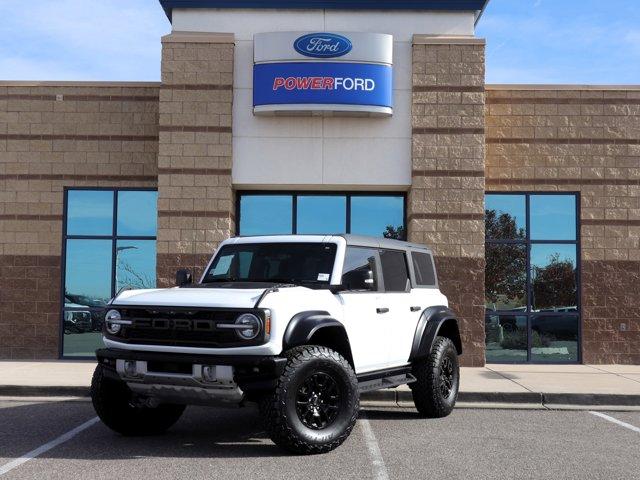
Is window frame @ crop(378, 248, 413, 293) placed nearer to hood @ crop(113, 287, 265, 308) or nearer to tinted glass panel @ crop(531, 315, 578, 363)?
hood @ crop(113, 287, 265, 308)

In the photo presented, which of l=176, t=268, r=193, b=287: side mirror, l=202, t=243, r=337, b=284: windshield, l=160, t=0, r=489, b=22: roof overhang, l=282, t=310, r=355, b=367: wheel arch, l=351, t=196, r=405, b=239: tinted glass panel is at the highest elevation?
l=160, t=0, r=489, b=22: roof overhang

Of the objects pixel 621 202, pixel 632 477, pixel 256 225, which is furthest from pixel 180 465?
pixel 621 202

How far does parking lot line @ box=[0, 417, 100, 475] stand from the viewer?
6.53 metres

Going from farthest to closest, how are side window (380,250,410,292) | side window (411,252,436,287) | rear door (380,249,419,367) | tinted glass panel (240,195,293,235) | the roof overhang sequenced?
1. tinted glass panel (240,195,293,235)
2. the roof overhang
3. side window (411,252,436,287)
4. side window (380,250,410,292)
5. rear door (380,249,419,367)

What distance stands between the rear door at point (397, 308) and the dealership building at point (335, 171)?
553 centimetres

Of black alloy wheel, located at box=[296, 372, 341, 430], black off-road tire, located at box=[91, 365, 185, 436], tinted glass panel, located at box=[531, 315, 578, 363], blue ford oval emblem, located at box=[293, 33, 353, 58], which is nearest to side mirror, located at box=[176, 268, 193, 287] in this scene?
black off-road tire, located at box=[91, 365, 185, 436]

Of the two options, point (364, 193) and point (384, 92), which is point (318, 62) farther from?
point (364, 193)

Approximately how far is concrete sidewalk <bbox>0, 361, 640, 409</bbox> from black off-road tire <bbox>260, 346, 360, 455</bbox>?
3270mm

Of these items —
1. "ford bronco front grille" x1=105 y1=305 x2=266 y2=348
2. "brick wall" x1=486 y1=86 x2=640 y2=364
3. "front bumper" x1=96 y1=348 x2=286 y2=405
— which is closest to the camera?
"front bumper" x1=96 y1=348 x2=286 y2=405

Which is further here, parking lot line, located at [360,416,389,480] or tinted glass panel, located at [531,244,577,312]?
tinted glass panel, located at [531,244,577,312]

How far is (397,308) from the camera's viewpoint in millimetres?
8695

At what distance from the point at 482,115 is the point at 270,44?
4086mm

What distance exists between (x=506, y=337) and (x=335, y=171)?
460 centimetres

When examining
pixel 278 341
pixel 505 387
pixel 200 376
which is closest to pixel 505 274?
pixel 505 387
